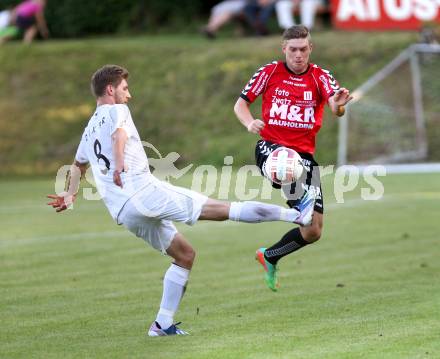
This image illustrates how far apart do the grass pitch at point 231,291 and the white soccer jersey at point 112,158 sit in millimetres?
1174

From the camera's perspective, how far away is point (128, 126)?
8711mm

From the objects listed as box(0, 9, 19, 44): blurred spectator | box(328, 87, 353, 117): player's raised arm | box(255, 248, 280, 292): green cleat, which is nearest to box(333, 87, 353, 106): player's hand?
box(328, 87, 353, 117): player's raised arm

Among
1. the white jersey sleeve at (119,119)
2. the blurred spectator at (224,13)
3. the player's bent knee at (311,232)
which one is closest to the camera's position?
the white jersey sleeve at (119,119)

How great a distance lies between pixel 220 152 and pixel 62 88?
6.33m

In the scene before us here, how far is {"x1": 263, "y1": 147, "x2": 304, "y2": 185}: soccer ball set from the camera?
10.2m

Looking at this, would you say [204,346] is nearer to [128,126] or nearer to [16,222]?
[128,126]

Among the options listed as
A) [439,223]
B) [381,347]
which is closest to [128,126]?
[381,347]

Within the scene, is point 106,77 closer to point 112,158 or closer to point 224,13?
point 112,158

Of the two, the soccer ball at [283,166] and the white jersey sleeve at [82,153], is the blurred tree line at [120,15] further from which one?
the white jersey sleeve at [82,153]

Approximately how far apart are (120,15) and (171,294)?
3070 centimetres

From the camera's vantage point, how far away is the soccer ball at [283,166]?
1021 cm

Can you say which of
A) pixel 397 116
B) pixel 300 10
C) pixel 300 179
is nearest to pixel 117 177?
pixel 300 179

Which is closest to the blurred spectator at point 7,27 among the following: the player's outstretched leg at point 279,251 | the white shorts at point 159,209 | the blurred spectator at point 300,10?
the blurred spectator at point 300,10

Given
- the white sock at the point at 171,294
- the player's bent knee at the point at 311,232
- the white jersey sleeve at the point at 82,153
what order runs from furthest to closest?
the player's bent knee at the point at 311,232 → the white jersey sleeve at the point at 82,153 → the white sock at the point at 171,294
